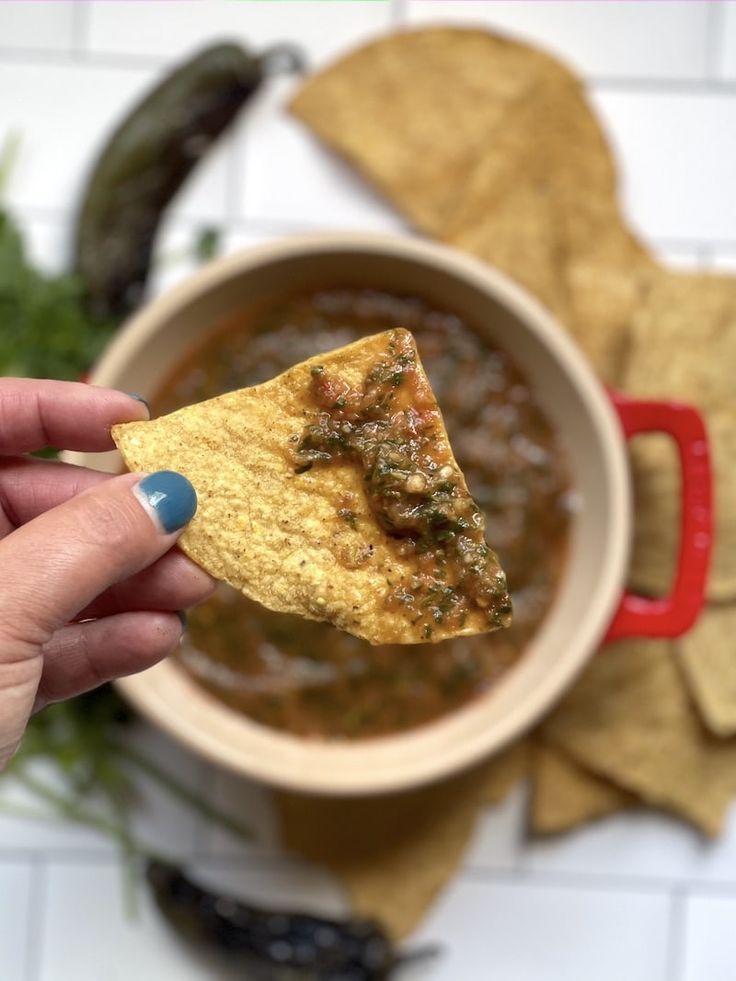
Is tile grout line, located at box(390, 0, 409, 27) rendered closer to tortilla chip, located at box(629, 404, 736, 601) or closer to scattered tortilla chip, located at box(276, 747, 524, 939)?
tortilla chip, located at box(629, 404, 736, 601)

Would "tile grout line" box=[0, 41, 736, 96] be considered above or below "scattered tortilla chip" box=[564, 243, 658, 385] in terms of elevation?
above

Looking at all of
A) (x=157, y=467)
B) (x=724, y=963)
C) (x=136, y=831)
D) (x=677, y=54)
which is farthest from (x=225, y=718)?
(x=677, y=54)

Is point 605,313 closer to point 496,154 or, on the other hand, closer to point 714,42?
point 496,154

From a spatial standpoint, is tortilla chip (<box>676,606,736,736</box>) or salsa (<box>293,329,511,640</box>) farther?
tortilla chip (<box>676,606,736,736</box>)

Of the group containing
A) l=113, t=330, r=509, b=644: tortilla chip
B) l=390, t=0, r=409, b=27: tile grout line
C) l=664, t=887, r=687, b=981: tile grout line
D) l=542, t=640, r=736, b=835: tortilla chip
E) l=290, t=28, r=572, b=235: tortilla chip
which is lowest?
l=664, t=887, r=687, b=981: tile grout line

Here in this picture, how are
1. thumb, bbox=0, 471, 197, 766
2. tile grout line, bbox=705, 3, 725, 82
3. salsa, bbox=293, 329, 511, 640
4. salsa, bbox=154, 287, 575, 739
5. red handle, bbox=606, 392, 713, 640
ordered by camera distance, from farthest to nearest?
1. tile grout line, bbox=705, 3, 725, 82
2. salsa, bbox=154, 287, 575, 739
3. red handle, bbox=606, 392, 713, 640
4. salsa, bbox=293, 329, 511, 640
5. thumb, bbox=0, 471, 197, 766

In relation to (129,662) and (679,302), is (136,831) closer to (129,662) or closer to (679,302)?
(129,662)

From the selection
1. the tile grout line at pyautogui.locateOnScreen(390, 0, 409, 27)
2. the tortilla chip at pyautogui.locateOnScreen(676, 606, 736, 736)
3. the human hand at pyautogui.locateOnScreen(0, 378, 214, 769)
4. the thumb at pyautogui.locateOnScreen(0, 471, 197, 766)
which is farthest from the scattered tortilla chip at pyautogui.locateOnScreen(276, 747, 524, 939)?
the tile grout line at pyautogui.locateOnScreen(390, 0, 409, 27)

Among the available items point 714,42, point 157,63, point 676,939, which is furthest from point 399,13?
point 676,939

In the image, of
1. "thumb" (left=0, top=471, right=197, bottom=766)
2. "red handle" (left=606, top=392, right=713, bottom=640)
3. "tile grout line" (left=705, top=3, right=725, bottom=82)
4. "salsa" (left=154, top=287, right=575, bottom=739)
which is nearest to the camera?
"thumb" (left=0, top=471, right=197, bottom=766)
